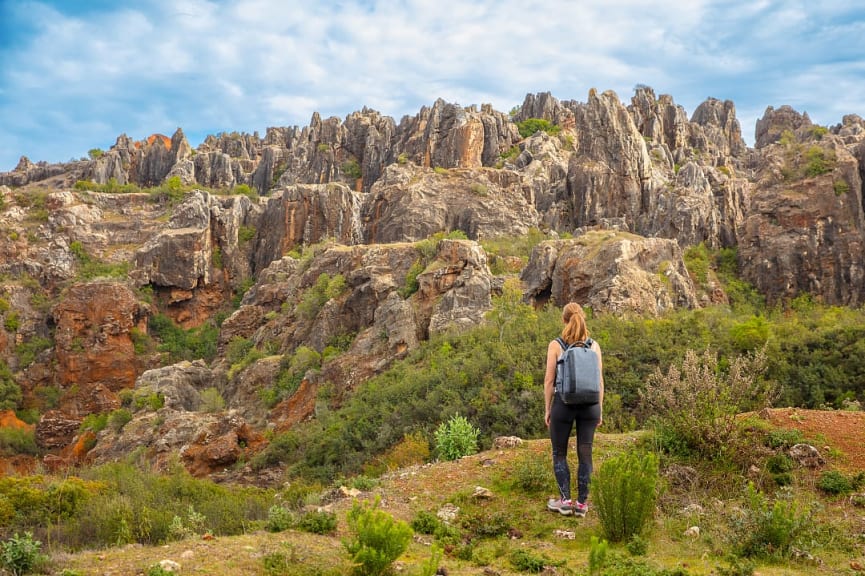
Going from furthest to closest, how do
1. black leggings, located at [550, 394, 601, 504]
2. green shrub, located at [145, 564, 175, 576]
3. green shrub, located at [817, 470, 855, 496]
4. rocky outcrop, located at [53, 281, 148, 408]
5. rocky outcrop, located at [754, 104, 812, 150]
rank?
rocky outcrop, located at [754, 104, 812, 150] < rocky outcrop, located at [53, 281, 148, 408] < green shrub, located at [817, 470, 855, 496] < black leggings, located at [550, 394, 601, 504] < green shrub, located at [145, 564, 175, 576]

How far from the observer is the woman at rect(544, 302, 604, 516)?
22.0 ft

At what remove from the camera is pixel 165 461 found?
21.4 meters

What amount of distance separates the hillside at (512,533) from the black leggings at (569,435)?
0.35 meters

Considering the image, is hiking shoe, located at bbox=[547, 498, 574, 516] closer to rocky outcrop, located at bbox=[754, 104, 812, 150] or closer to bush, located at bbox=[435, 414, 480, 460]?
bush, located at bbox=[435, 414, 480, 460]

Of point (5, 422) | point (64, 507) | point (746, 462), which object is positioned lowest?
point (5, 422)

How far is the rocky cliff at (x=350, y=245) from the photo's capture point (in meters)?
26.2

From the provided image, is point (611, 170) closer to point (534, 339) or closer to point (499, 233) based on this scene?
point (499, 233)

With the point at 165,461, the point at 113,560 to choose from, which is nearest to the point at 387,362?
the point at 165,461

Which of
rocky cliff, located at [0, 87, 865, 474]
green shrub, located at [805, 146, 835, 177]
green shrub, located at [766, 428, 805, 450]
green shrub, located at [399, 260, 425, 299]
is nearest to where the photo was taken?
green shrub, located at [766, 428, 805, 450]

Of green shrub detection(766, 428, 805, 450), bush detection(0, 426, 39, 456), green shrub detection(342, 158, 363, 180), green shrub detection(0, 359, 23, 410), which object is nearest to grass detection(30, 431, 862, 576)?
green shrub detection(766, 428, 805, 450)

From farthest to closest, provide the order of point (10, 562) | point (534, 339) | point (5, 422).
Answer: point (5, 422) → point (534, 339) → point (10, 562)

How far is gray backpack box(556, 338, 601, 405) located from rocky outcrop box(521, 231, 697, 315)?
17.2 meters

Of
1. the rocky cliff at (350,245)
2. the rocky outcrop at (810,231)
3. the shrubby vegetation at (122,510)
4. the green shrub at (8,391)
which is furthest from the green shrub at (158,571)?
the green shrub at (8,391)

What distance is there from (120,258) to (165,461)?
3655 centimetres
